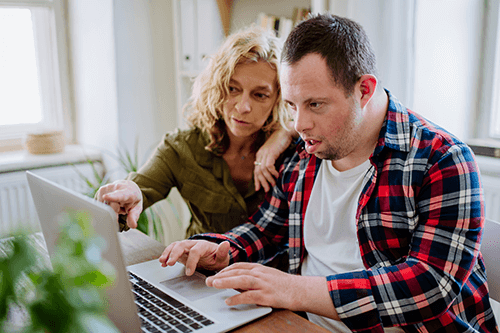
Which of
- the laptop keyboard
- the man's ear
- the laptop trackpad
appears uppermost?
the man's ear

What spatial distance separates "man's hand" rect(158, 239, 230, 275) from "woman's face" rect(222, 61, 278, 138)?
49cm

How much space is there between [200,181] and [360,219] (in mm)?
654

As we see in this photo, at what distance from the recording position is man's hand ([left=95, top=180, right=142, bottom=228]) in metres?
1.17

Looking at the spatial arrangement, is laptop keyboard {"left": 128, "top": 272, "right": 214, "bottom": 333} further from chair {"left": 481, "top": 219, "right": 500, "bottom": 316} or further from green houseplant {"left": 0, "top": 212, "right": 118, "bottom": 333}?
chair {"left": 481, "top": 219, "right": 500, "bottom": 316}

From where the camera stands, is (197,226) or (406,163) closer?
(406,163)

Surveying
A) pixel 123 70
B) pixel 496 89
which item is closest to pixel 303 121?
pixel 496 89

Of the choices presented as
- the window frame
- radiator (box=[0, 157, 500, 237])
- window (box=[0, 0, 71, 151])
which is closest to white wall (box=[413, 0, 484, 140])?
the window frame

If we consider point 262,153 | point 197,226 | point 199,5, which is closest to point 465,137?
point 262,153

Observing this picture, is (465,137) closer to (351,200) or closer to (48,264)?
(351,200)

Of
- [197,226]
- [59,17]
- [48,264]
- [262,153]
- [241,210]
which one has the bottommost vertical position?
[197,226]

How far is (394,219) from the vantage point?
40.1 inches

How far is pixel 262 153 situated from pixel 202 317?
70cm

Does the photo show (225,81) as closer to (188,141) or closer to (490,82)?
(188,141)

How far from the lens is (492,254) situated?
3.40ft
